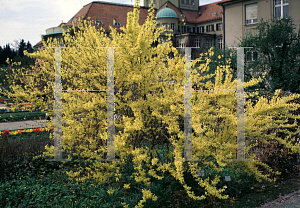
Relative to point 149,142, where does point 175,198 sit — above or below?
below

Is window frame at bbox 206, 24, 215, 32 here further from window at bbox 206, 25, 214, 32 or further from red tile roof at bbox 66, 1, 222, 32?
red tile roof at bbox 66, 1, 222, 32

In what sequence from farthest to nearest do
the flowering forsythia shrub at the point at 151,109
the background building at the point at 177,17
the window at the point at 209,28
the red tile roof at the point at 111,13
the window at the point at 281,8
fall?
the window at the point at 209,28, the background building at the point at 177,17, the red tile roof at the point at 111,13, the window at the point at 281,8, the flowering forsythia shrub at the point at 151,109

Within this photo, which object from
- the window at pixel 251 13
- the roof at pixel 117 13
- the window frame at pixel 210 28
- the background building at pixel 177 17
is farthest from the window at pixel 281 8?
the window frame at pixel 210 28

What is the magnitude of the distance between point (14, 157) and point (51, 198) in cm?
233

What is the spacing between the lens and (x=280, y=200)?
4.95 m

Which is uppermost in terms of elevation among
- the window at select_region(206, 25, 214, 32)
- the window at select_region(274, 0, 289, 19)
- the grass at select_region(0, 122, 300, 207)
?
the window at select_region(206, 25, 214, 32)

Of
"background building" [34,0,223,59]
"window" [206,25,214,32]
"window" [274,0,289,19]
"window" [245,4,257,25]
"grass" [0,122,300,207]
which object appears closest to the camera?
"grass" [0,122,300,207]

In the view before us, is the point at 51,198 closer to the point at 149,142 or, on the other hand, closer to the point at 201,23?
the point at 149,142

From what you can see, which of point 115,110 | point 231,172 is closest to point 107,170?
point 115,110

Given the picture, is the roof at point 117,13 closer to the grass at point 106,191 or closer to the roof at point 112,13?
the roof at point 112,13

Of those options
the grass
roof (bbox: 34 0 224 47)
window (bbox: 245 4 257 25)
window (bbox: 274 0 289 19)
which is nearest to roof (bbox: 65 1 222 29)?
roof (bbox: 34 0 224 47)

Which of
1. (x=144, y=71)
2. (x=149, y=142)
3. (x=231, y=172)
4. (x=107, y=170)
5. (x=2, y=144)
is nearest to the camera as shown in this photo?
(x=144, y=71)

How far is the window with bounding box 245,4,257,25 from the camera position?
25.3 meters

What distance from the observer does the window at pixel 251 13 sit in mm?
25266
